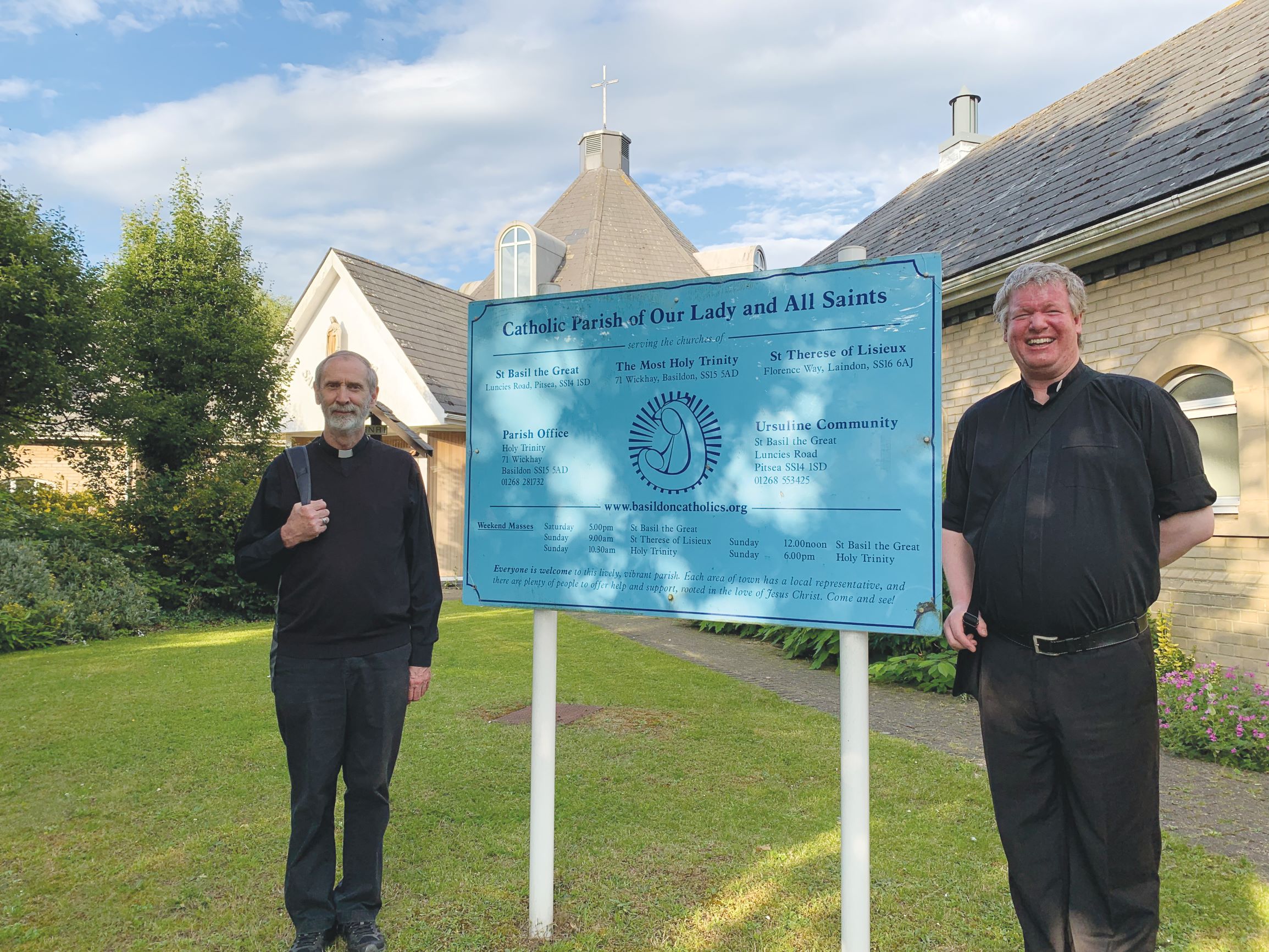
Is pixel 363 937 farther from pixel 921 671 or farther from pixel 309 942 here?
pixel 921 671

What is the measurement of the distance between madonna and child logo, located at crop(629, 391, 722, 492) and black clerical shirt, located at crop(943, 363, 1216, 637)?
974 millimetres

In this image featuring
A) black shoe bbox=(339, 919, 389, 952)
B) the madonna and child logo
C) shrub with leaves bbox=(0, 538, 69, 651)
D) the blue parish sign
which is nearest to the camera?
the blue parish sign

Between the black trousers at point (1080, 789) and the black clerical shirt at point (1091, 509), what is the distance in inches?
5.8

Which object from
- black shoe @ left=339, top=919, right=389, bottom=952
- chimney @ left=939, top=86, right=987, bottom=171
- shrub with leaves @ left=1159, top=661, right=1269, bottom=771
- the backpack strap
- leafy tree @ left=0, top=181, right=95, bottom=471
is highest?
chimney @ left=939, top=86, right=987, bottom=171

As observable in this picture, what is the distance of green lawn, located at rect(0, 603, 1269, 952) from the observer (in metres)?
3.39

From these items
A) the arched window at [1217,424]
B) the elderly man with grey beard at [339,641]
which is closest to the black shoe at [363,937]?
the elderly man with grey beard at [339,641]

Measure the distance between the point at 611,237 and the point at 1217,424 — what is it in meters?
18.0

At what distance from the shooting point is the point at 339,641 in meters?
3.16

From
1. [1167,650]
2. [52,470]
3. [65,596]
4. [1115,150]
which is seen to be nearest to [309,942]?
[1167,650]

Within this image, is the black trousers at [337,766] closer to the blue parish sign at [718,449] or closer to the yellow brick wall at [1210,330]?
the blue parish sign at [718,449]

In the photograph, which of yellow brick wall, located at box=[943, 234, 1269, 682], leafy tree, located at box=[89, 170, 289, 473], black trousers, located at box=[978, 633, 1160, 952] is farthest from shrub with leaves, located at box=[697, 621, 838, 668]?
leafy tree, located at box=[89, 170, 289, 473]

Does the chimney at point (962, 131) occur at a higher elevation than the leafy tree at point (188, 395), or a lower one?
higher

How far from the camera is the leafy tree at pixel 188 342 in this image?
45.8 ft

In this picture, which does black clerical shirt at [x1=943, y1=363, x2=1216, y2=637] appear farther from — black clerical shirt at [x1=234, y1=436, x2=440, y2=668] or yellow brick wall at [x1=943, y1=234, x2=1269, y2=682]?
yellow brick wall at [x1=943, y1=234, x2=1269, y2=682]
